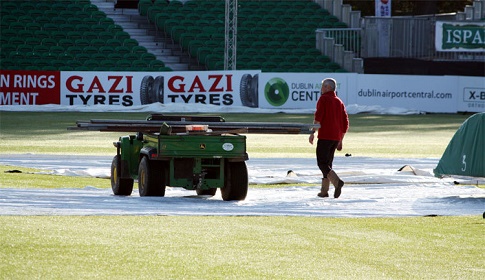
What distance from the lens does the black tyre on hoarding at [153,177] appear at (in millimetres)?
14117

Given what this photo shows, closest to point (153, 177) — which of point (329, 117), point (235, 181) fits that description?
point (235, 181)

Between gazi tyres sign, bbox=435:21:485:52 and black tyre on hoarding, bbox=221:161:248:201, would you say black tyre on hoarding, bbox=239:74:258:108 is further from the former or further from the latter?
black tyre on hoarding, bbox=221:161:248:201

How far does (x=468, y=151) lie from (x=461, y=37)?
31869 millimetres

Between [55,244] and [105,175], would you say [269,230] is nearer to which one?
[55,244]

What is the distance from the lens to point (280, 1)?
52438 millimetres

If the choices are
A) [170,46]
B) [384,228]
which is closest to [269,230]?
[384,228]

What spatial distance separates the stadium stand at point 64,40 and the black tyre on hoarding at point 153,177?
30.9m

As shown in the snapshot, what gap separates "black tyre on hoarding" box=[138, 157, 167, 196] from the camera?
46.3 feet

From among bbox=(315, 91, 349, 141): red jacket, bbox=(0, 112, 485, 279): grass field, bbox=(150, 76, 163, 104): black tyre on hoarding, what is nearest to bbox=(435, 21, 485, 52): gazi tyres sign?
bbox=(150, 76, 163, 104): black tyre on hoarding

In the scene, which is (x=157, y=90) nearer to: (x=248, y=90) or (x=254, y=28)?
(x=248, y=90)

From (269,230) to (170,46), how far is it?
38.5m

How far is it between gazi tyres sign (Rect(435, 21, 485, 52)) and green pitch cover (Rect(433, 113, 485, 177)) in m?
31.0

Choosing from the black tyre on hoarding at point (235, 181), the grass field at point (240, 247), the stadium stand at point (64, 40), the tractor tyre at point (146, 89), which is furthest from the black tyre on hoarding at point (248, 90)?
the grass field at point (240, 247)

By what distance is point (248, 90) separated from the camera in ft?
140
